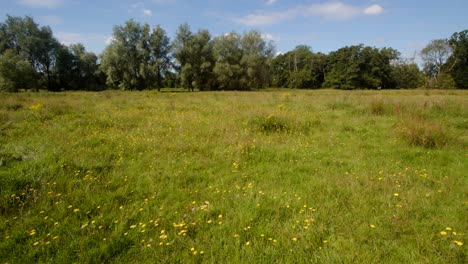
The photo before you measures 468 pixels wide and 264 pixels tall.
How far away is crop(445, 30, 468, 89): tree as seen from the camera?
53.4 metres

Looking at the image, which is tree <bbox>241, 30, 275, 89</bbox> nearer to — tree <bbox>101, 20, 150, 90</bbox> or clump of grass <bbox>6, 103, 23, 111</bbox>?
tree <bbox>101, 20, 150, 90</bbox>

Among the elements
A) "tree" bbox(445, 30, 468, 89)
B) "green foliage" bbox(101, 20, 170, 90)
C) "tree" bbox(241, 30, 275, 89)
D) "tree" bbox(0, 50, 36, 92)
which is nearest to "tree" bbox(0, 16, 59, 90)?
"tree" bbox(0, 50, 36, 92)

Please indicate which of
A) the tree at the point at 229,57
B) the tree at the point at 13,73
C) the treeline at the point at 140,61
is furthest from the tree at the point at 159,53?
the tree at the point at 13,73

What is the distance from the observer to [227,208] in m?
4.07

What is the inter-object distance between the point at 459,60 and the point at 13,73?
3309 inches

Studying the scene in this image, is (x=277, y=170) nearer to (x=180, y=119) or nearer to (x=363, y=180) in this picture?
(x=363, y=180)

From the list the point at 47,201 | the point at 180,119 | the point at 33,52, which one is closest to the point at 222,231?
the point at 47,201

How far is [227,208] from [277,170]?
1.90m

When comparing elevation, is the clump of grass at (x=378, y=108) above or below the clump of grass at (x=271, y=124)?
above

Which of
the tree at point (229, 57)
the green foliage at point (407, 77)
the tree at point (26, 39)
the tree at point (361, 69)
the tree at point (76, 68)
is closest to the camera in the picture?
the tree at point (26, 39)

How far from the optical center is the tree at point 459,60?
5338 cm

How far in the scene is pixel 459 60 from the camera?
56719 millimetres

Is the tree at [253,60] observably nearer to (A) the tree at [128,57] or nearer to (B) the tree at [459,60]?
(A) the tree at [128,57]

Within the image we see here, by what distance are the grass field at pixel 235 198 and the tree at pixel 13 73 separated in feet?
111
